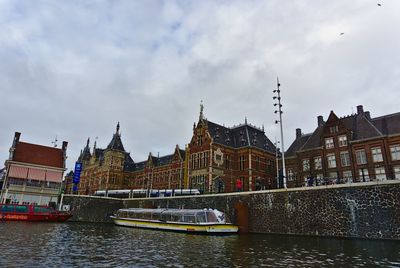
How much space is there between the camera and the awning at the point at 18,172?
185 ft

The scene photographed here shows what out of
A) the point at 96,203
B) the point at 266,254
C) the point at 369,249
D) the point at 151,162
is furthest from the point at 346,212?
the point at 151,162

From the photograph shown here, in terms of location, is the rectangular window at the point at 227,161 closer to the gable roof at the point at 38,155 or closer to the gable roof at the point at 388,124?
the gable roof at the point at 388,124

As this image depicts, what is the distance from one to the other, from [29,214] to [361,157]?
5324 centimetres

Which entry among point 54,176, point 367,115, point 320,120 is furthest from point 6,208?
point 367,115

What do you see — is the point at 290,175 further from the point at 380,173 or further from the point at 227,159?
the point at 380,173

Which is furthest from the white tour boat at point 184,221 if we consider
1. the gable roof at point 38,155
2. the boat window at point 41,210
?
the gable roof at point 38,155

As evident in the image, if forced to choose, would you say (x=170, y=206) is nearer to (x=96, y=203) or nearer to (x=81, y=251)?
(x=96, y=203)

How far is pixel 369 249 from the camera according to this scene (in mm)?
19938

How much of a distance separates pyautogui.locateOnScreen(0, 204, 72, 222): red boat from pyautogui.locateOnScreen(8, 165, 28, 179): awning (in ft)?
34.0

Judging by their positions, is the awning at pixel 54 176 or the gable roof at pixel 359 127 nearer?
the gable roof at pixel 359 127

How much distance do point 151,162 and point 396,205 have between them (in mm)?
67643

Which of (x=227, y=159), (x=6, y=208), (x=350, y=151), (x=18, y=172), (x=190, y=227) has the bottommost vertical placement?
(x=190, y=227)

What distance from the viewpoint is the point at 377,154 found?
43781 mm

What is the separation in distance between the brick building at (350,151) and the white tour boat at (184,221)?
14.6 metres
